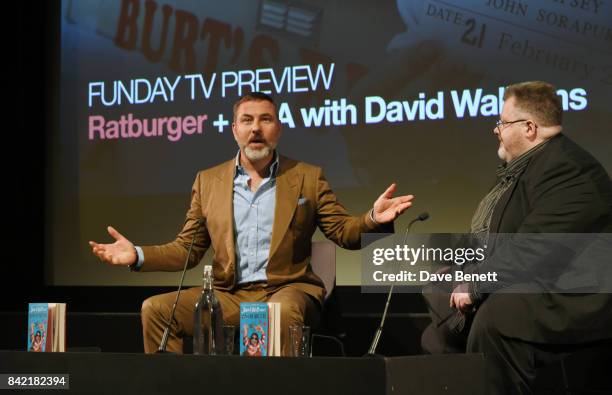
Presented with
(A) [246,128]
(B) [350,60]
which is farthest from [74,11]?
(A) [246,128]

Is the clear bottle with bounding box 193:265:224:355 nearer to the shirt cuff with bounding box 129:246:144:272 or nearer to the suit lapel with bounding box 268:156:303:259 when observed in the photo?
the shirt cuff with bounding box 129:246:144:272

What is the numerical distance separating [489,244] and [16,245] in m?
3.55

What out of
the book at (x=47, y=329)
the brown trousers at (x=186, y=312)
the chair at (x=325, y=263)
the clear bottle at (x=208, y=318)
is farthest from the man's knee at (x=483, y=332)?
the book at (x=47, y=329)

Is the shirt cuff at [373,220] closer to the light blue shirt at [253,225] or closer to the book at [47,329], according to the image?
the light blue shirt at [253,225]

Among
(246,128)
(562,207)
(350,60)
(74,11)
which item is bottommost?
(562,207)

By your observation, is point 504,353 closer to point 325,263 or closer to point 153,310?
point 325,263

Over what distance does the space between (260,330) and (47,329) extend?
672mm

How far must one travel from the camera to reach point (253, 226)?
3369mm

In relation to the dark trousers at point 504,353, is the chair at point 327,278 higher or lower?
higher

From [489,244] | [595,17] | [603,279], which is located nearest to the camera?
[603,279]

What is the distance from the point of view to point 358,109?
4.66 m

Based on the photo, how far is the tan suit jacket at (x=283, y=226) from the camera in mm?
3296

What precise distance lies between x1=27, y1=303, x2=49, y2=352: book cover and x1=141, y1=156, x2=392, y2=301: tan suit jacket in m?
0.79

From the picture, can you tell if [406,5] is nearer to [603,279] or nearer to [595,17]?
[595,17]
